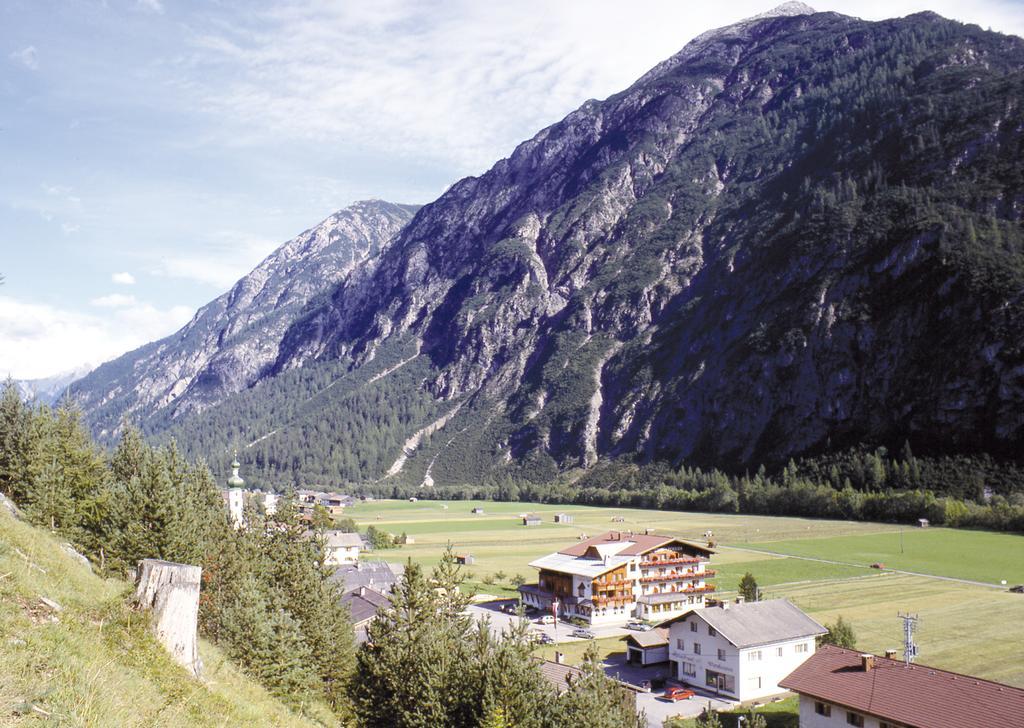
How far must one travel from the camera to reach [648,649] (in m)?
52.8

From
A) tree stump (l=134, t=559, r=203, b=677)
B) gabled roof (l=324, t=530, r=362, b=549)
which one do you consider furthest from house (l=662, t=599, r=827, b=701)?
gabled roof (l=324, t=530, r=362, b=549)

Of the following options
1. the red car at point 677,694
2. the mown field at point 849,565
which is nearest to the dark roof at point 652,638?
the mown field at point 849,565

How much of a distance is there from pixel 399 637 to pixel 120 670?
14936 millimetres

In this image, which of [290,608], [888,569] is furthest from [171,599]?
[888,569]

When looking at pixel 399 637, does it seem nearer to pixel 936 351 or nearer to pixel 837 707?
pixel 837 707

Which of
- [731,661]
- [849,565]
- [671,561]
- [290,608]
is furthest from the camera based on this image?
[849,565]

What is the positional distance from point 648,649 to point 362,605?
73.1ft

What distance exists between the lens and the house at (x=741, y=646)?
45.6 m

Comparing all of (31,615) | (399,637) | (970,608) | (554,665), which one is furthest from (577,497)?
(31,615)

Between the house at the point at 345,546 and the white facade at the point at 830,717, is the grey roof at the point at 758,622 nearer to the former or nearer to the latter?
the white facade at the point at 830,717

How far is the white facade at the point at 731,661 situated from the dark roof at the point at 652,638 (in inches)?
121

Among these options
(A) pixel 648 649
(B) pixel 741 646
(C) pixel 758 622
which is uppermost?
(C) pixel 758 622

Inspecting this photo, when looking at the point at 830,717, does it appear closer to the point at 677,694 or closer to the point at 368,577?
the point at 677,694

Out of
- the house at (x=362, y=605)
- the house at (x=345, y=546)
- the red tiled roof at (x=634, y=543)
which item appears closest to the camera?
the house at (x=362, y=605)
